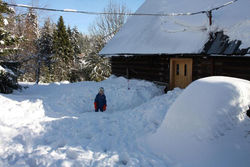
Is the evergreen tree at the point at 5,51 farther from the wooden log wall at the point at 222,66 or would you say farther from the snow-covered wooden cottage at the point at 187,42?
the wooden log wall at the point at 222,66

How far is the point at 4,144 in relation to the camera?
4.55 meters

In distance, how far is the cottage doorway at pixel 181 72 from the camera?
10498 millimetres

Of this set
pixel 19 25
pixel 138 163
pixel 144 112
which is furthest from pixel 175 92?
pixel 19 25

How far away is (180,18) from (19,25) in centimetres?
1331

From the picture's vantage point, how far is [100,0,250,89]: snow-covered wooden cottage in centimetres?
796

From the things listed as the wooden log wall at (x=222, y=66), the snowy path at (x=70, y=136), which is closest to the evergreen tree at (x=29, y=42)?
the snowy path at (x=70, y=136)

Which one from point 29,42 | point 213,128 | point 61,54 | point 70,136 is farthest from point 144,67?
point 61,54

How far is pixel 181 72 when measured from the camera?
10.9 metres

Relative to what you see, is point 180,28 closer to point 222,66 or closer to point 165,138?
point 222,66

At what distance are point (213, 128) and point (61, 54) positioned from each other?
3062cm

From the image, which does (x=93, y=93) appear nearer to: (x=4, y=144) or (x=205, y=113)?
(x=4, y=144)

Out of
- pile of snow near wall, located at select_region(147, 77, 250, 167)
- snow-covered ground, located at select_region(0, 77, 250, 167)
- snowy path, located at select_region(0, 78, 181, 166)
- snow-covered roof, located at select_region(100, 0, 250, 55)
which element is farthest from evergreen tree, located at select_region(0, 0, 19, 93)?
pile of snow near wall, located at select_region(147, 77, 250, 167)

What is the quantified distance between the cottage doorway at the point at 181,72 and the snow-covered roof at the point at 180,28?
1321mm

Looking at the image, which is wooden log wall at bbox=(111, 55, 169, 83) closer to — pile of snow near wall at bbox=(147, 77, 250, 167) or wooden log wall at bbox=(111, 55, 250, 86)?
wooden log wall at bbox=(111, 55, 250, 86)
